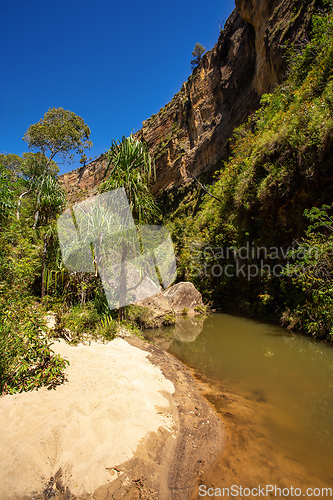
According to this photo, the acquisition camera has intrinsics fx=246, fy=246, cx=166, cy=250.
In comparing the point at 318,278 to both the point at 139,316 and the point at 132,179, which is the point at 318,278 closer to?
the point at 139,316

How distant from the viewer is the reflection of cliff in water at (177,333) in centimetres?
758

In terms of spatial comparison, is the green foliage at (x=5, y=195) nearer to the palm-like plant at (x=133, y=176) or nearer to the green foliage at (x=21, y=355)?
the green foliage at (x=21, y=355)

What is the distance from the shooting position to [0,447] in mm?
2029

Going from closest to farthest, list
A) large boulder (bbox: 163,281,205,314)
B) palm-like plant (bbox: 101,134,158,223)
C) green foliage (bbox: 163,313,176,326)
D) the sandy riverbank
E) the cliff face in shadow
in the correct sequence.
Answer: the sandy riverbank
palm-like plant (bbox: 101,134,158,223)
green foliage (bbox: 163,313,176,326)
large boulder (bbox: 163,281,205,314)
the cliff face in shadow

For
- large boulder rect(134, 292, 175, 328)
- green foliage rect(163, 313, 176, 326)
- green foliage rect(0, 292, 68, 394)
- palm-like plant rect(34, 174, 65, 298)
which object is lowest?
green foliage rect(163, 313, 176, 326)

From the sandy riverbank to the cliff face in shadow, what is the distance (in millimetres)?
7101

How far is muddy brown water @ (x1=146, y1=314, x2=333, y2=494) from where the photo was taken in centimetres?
236

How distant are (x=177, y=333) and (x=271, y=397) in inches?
202

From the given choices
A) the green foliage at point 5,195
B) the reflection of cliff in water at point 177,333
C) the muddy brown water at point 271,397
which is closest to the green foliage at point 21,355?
the green foliage at point 5,195

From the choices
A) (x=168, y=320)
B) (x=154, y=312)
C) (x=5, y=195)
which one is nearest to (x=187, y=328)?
(x=168, y=320)

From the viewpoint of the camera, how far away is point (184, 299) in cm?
1260

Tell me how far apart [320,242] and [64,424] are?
7.28m

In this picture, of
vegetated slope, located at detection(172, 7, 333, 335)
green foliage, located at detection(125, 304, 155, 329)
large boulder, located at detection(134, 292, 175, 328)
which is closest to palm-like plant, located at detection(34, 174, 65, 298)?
green foliage, located at detection(125, 304, 155, 329)

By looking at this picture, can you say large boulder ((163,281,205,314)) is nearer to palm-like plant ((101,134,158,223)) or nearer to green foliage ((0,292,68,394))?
palm-like plant ((101,134,158,223))
